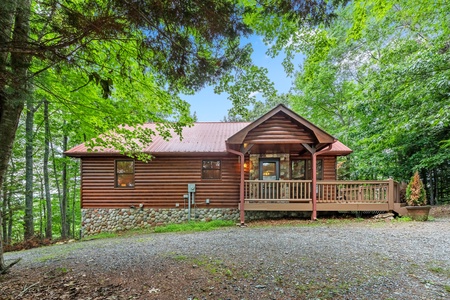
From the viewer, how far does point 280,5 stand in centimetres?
345

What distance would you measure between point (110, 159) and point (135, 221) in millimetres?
3124

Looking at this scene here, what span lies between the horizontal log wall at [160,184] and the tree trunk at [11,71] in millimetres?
6702

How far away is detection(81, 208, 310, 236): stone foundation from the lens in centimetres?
1020

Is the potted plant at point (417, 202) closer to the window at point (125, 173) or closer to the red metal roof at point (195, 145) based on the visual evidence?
the red metal roof at point (195, 145)

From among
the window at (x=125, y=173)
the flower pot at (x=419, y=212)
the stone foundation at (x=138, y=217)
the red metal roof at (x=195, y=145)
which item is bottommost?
the stone foundation at (x=138, y=217)

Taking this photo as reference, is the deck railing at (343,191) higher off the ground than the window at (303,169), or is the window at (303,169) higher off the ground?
the window at (303,169)

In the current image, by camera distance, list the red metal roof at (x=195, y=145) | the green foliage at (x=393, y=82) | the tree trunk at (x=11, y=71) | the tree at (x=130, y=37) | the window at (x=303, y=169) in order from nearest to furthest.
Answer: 1. the tree trunk at (x=11, y=71)
2. the tree at (x=130, y=37)
3. the green foliage at (x=393, y=82)
4. the red metal roof at (x=195, y=145)
5. the window at (x=303, y=169)

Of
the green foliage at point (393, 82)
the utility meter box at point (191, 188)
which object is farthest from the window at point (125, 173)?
the green foliage at point (393, 82)

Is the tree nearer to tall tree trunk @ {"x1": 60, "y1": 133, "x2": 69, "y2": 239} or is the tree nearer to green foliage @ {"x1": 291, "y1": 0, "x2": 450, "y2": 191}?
green foliage @ {"x1": 291, "y1": 0, "x2": 450, "y2": 191}

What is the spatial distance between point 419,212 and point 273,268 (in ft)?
24.5

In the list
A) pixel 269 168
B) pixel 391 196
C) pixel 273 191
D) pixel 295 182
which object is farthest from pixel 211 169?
pixel 391 196

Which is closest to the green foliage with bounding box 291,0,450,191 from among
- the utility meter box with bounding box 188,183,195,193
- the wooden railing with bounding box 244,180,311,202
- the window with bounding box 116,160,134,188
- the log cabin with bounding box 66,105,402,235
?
the log cabin with bounding box 66,105,402,235

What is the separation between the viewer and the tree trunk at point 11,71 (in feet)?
7.63

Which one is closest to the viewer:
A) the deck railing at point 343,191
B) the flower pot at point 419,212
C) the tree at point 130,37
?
the tree at point 130,37
